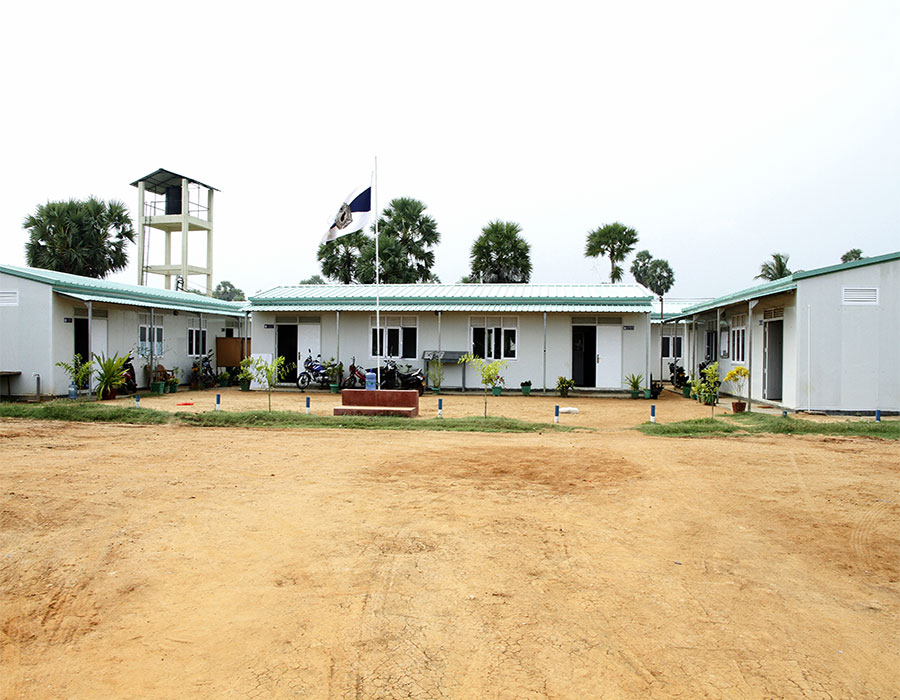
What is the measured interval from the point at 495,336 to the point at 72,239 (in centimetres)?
1973

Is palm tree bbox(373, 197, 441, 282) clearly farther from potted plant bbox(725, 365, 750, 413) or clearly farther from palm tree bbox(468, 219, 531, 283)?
potted plant bbox(725, 365, 750, 413)

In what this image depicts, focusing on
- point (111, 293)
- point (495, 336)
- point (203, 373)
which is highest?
point (111, 293)

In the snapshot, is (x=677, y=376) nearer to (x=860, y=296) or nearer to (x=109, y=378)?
(x=860, y=296)

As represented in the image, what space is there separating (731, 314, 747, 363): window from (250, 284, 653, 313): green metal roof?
2.49 m

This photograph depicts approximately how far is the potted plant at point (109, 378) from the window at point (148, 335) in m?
2.54

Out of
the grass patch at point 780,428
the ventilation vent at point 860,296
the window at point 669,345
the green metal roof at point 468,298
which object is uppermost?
the green metal roof at point 468,298

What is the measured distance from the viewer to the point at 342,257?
30.9m

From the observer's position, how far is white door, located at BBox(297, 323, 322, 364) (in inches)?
859

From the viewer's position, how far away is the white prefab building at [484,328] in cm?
2027

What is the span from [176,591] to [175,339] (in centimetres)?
1953

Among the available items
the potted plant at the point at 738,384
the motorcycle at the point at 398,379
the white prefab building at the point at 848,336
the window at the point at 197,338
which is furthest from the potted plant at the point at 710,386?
the window at the point at 197,338

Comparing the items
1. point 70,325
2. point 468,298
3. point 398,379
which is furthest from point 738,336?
point 70,325

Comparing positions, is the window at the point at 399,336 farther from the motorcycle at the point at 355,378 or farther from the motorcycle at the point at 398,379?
the motorcycle at the point at 398,379

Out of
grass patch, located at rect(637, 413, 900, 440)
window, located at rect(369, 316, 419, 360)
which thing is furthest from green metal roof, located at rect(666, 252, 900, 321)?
window, located at rect(369, 316, 419, 360)
